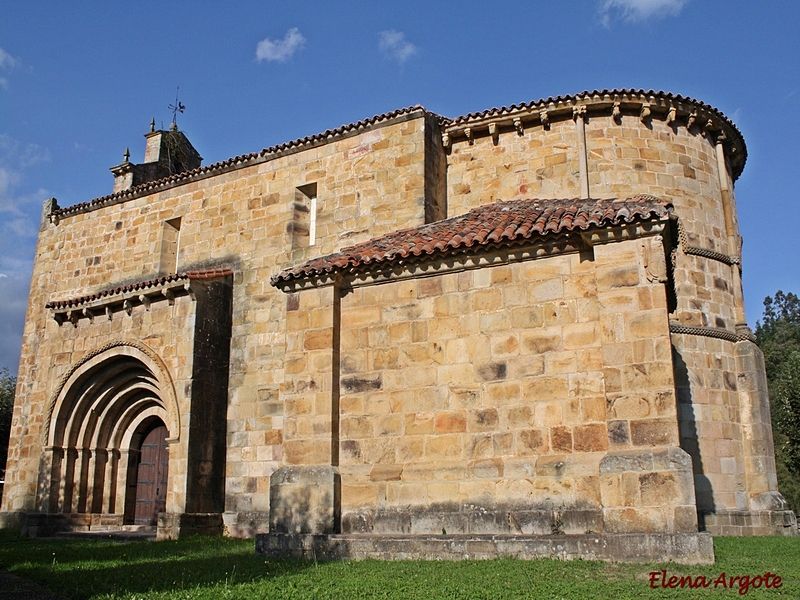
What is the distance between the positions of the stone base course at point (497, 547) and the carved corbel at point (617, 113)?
1044cm

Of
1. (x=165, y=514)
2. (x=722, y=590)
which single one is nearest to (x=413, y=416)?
(x=722, y=590)

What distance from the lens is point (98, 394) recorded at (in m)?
17.1

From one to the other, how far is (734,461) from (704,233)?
16.0 feet

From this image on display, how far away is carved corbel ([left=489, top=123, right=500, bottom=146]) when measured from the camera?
16.3 meters

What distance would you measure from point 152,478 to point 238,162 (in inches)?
311

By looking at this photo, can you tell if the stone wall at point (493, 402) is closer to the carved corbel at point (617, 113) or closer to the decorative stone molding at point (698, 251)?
the decorative stone molding at point (698, 251)

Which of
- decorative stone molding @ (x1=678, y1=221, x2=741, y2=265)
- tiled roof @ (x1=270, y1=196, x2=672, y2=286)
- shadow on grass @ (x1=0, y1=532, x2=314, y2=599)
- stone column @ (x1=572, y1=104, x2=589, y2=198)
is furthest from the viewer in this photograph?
decorative stone molding @ (x1=678, y1=221, x2=741, y2=265)

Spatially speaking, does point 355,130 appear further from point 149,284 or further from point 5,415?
point 5,415

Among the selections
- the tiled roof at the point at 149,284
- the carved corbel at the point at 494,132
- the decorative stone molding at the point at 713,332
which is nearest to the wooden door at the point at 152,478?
the tiled roof at the point at 149,284

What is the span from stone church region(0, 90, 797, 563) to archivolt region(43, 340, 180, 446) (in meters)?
0.07

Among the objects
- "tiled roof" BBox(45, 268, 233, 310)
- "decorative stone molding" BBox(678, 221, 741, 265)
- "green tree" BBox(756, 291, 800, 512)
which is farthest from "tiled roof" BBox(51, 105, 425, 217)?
"green tree" BBox(756, 291, 800, 512)

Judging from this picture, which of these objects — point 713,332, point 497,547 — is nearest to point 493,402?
point 497,547

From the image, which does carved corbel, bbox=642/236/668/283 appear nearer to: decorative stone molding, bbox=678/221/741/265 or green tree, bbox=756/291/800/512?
decorative stone molding, bbox=678/221/741/265

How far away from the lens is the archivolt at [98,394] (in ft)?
54.2
